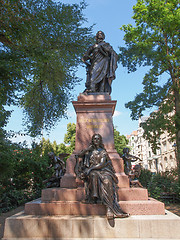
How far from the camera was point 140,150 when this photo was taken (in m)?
72.8

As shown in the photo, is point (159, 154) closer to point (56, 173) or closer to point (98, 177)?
point (56, 173)

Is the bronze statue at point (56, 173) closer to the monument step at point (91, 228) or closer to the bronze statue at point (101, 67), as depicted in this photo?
the monument step at point (91, 228)

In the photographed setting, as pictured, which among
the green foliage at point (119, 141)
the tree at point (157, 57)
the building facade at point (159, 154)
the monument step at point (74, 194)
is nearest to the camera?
the monument step at point (74, 194)

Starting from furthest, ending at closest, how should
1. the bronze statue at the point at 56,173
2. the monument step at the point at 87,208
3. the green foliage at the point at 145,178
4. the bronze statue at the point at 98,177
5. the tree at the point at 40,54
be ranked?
1. the green foliage at the point at 145,178
2. the tree at the point at 40,54
3. the bronze statue at the point at 56,173
4. the monument step at the point at 87,208
5. the bronze statue at the point at 98,177

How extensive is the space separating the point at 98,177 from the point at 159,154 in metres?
46.0

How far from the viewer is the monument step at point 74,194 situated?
5.09m

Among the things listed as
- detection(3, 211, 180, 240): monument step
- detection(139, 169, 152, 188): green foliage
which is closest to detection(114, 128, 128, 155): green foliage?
detection(139, 169, 152, 188): green foliage

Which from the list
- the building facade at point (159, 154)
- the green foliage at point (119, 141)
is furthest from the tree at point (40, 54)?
the green foliage at point (119, 141)

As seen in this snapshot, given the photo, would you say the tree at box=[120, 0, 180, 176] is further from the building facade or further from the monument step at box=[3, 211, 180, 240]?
the monument step at box=[3, 211, 180, 240]

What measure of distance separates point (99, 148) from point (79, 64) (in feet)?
39.5

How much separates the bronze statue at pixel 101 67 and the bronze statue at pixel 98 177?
2.73 metres

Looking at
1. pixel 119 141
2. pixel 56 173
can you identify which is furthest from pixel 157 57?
pixel 119 141

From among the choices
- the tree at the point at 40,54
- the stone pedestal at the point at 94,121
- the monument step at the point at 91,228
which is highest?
the tree at the point at 40,54

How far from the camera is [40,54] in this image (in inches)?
402
